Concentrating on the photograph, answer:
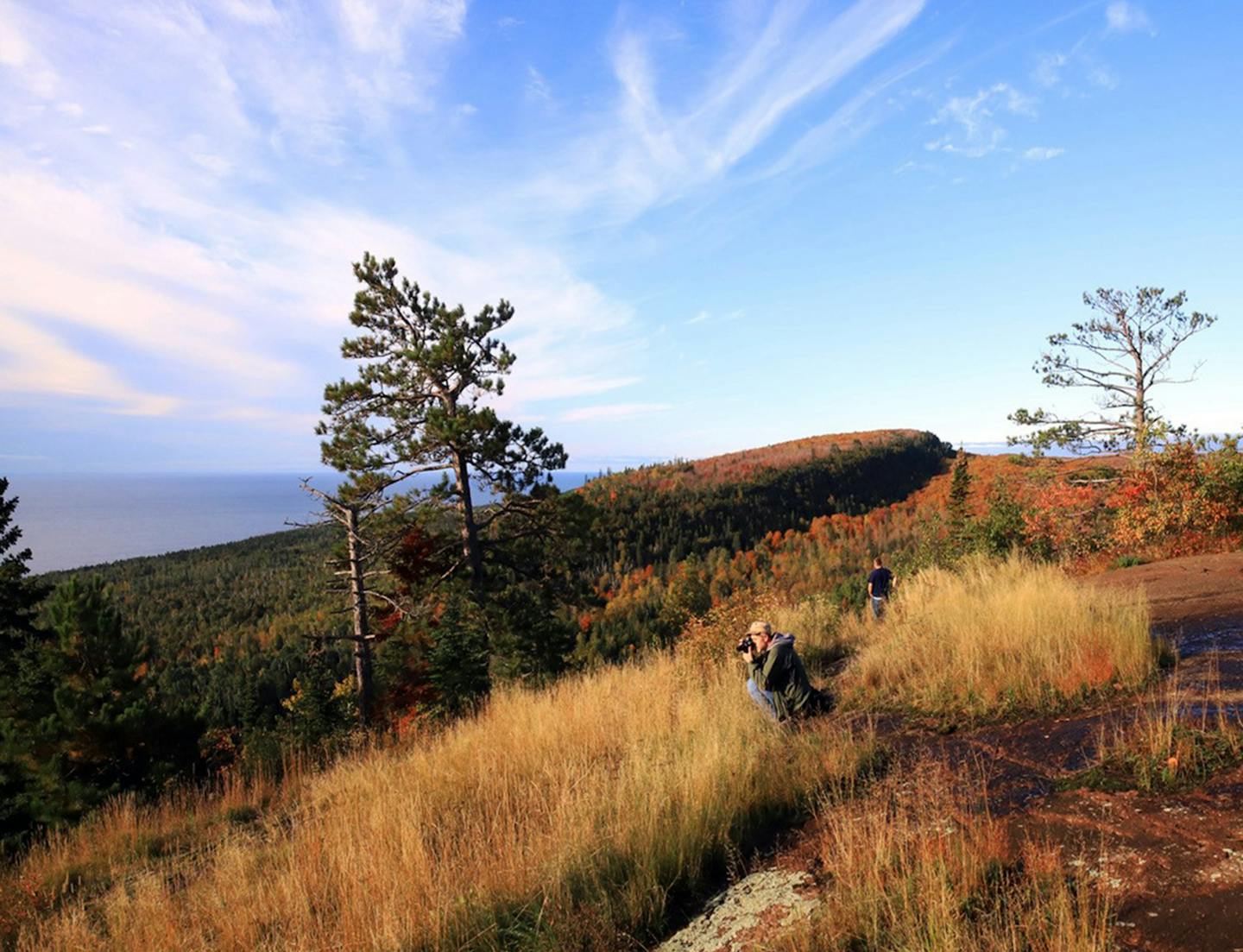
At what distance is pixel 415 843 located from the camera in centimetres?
373

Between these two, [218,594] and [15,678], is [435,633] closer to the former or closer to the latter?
[15,678]

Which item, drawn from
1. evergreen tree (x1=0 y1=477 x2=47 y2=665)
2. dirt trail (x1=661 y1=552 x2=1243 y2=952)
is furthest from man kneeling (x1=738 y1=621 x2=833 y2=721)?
evergreen tree (x1=0 y1=477 x2=47 y2=665)

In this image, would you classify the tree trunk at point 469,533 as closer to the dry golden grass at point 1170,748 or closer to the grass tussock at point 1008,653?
the grass tussock at point 1008,653

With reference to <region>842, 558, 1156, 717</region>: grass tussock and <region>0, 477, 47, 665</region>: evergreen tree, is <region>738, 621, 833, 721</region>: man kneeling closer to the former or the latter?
<region>842, 558, 1156, 717</region>: grass tussock

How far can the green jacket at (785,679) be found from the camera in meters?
5.79

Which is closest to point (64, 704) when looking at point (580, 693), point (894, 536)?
point (580, 693)

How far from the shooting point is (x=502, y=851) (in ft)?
11.9

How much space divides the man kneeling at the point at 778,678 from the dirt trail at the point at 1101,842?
1.16 meters

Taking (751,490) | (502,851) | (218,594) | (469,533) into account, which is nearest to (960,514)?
(469,533)

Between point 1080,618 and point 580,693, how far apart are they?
18.3 feet

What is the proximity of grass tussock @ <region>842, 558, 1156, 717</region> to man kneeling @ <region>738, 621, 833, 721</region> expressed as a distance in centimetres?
73

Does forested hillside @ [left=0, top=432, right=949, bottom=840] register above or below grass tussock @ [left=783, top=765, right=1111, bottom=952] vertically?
below

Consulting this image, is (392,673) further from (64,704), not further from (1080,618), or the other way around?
(1080,618)

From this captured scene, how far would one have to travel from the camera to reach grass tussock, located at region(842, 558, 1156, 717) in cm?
509
